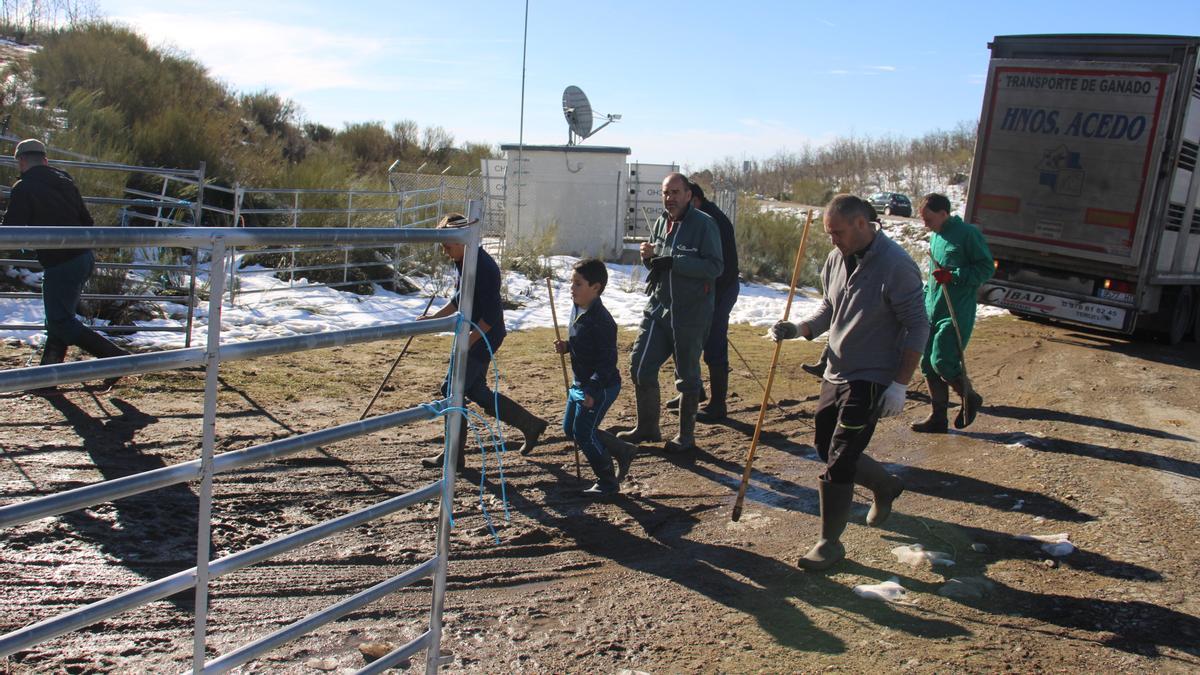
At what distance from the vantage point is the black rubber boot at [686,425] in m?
7.02

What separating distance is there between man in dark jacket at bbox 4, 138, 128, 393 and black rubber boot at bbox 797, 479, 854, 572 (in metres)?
5.25

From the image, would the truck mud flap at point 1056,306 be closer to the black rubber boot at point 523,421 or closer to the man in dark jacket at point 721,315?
the man in dark jacket at point 721,315

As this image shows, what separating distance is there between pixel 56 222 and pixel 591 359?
4.26m

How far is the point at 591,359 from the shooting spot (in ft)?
19.1

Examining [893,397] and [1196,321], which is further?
[1196,321]

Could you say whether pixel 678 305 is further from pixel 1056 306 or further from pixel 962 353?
pixel 1056 306

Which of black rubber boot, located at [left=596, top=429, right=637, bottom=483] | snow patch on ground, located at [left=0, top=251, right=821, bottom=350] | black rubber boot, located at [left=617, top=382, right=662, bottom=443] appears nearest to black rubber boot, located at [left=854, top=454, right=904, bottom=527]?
black rubber boot, located at [left=596, top=429, right=637, bottom=483]

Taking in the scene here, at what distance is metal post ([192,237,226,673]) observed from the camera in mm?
2363

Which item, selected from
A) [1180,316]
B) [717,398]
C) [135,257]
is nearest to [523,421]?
[717,398]

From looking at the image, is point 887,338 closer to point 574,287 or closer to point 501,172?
point 574,287

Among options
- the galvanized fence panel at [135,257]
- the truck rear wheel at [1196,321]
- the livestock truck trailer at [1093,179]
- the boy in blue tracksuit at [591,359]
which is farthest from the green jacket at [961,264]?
the truck rear wheel at [1196,321]

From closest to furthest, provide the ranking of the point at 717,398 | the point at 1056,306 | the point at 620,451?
1. the point at 620,451
2. the point at 717,398
3. the point at 1056,306

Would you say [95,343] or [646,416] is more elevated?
[95,343]

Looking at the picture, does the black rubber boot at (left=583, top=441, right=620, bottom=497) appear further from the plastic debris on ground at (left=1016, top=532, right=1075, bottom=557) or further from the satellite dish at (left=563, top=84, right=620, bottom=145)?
the satellite dish at (left=563, top=84, right=620, bottom=145)
